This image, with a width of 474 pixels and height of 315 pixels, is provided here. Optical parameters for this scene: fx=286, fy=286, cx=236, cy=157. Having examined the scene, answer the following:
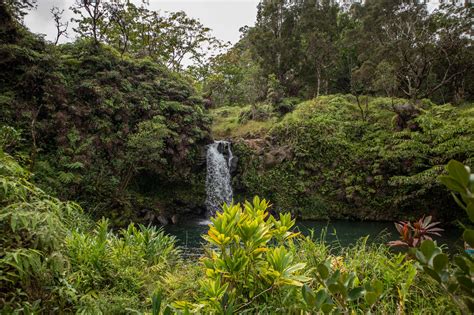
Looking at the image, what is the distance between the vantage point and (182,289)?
89.9 inches

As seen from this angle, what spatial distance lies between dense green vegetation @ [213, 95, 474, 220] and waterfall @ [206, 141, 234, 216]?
64cm

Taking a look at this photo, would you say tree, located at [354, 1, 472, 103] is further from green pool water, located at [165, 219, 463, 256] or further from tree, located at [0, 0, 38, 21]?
tree, located at [0, 0, 38, 21]

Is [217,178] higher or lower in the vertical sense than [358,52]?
lower

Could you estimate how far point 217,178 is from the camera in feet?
47.0

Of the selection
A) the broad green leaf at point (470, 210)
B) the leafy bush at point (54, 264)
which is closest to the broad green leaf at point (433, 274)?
the broad green leaf at point (470, 210)

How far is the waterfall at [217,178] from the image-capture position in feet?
46.3

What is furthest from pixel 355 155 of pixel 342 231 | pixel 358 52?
pixel 358 52

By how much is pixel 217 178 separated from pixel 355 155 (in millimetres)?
6726

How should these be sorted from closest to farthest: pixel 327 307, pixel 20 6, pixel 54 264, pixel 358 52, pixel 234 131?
pixel 327 307
pixel 54 264
pixel 20 6
pixel 234 131
pixel 358 52

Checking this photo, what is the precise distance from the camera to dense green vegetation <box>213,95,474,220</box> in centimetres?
1135

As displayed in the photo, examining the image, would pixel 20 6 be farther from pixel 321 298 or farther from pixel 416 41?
pixel 416 41

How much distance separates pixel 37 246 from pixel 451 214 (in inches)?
549

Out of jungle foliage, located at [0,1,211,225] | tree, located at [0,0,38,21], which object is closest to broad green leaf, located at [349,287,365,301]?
jungle foliage, located at [0,1,211,225]

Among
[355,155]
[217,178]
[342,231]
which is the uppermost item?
[355,155]
